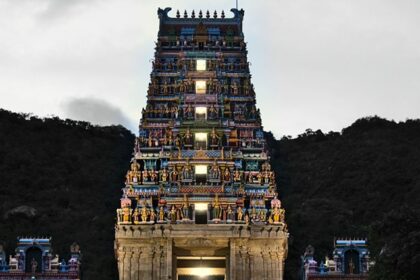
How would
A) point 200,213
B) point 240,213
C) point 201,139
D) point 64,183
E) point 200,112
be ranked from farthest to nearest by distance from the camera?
point 64,183 < point 200,112 < point 201,139 < point 200,213 < point 240,213

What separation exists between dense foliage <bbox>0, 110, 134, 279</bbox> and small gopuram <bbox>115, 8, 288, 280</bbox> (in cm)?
1177

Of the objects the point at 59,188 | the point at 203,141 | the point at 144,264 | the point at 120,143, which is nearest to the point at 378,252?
Answer: the point at 144,264

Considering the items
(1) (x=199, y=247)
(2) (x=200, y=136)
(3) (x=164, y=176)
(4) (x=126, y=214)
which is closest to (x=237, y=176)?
(2) (x=200, y=136)

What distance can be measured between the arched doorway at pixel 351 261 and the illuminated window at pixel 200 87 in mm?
19789

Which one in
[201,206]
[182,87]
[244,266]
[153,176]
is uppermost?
[182,87]

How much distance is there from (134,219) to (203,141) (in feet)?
29.7

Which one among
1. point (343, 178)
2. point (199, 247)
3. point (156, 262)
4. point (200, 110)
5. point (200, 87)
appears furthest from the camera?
point (343, 178)

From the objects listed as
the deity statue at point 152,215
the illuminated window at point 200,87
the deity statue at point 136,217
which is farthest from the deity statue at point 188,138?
the deity statue at point 136,217

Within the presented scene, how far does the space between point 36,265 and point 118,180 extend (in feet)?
128

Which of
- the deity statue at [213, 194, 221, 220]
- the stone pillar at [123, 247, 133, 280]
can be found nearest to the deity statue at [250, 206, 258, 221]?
the deity statue at [213, 194, 221, 220]

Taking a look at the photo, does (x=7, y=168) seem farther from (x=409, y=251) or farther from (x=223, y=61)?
(x=409, y=251)

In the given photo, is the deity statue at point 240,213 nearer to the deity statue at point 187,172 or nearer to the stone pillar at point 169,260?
the deity statue at point 187,172

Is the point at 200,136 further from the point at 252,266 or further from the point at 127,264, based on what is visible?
the point at 127,264

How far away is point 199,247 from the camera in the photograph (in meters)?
72.4
